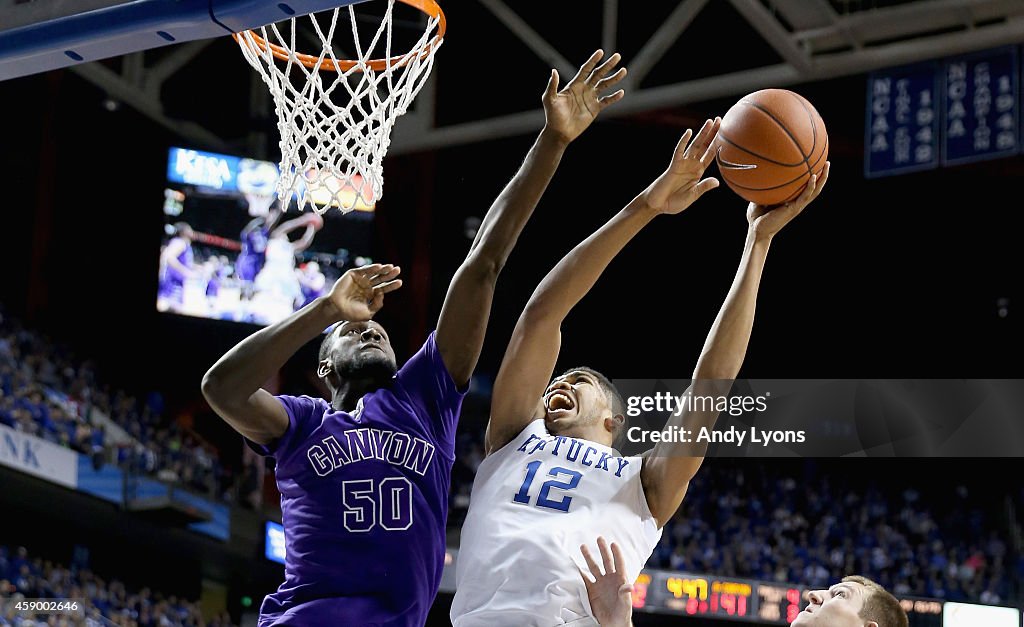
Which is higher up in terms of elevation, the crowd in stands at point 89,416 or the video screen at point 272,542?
the crowd in stands at point 89,416

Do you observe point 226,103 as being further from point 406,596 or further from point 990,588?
point 406,596

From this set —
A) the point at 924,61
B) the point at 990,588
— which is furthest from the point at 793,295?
the point at 924,61

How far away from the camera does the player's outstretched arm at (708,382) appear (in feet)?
9.64

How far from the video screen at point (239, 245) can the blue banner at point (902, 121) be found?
6.45 meters

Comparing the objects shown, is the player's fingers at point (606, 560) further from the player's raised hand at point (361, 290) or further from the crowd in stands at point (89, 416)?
the crowd in stands at point (89, 416)

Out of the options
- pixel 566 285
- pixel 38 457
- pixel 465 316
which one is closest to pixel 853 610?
pixel 566 285

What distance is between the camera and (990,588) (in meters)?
13.8

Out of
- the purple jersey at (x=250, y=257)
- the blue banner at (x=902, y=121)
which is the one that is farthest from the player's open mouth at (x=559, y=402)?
the purple jersey at (x=250, y=257)

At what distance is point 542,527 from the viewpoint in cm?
286

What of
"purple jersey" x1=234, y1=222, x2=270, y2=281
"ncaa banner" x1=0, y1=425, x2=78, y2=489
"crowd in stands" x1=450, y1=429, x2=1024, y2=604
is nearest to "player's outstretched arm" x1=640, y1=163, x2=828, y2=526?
"ncaa banner" x1=0, y1=425, x2=78, y2=489

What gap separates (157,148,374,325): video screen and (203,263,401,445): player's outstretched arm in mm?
11779

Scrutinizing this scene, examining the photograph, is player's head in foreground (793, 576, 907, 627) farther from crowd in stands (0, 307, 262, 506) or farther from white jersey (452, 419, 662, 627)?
crowd in stands (0, 307, 262, 506)

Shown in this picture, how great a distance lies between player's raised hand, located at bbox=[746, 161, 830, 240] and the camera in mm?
3111

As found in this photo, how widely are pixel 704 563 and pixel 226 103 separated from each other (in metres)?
8.63
